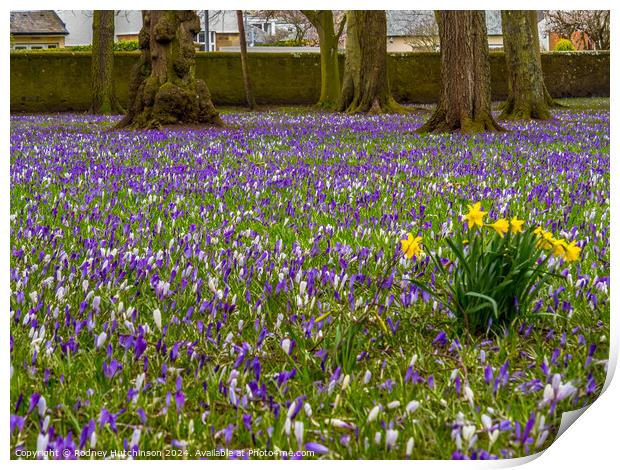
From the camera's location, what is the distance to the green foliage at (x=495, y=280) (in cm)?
316

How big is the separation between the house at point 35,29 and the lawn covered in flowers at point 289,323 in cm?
109

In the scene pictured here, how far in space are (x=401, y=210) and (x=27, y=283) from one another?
9.17ft

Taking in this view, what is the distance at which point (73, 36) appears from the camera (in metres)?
4.19

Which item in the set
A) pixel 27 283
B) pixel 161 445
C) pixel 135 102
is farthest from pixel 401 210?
pixel 135 102

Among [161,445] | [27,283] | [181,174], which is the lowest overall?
[161,445]

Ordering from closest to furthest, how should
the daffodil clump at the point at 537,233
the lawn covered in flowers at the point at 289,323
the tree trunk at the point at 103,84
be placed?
1. the lawn covered in flowers at the point at 289,323
2. the daffodil clump at the point at 537,233
3. the tree trunk at the point at 103,84

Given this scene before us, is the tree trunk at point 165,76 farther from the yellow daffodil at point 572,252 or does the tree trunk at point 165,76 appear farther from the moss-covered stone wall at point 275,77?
the yellow daffodil at point 572,252

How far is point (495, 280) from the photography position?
3.21 meters

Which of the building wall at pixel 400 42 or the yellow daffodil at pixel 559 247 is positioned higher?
the building wall at pixel 400 42

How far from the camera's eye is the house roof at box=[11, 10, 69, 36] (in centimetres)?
368

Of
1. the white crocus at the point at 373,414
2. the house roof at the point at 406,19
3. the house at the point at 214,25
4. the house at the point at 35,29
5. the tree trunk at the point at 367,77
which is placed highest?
the tree trunk at the point at 367,77

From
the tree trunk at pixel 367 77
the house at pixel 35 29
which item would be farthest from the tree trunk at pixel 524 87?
the house at pixel 35 29
